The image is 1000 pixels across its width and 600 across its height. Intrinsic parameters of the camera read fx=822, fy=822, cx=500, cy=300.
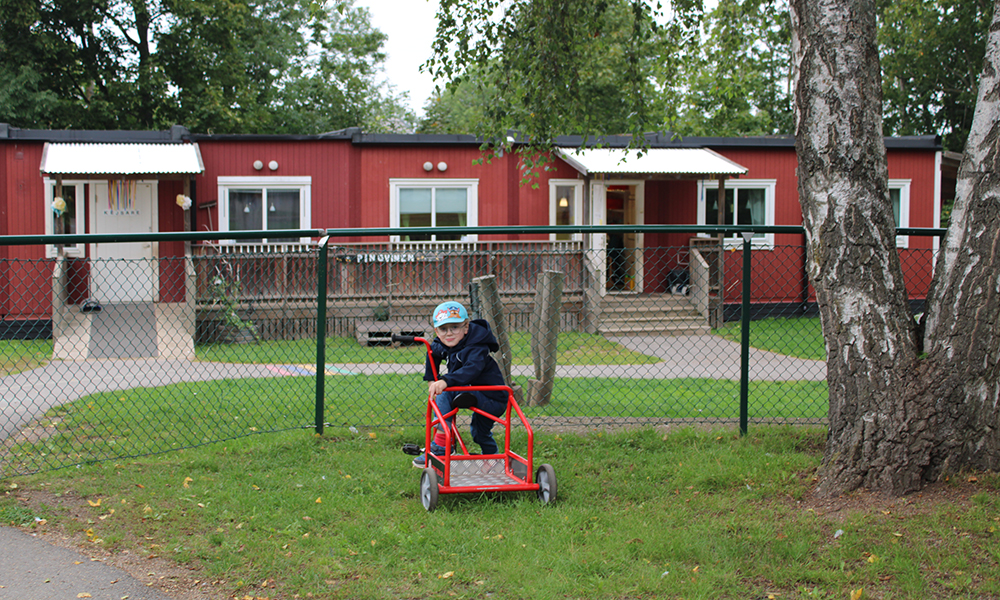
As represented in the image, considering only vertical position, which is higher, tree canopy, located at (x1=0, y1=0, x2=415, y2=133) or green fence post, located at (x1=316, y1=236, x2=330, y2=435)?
tree canopy, located at (x1=0, y1=0, x2=415, y2=133)

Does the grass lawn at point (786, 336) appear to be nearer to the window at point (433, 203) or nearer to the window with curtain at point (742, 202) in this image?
the window with curtain at point (742, 202)

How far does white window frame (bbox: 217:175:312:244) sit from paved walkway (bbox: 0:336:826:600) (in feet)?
18.8

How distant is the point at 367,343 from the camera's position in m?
13.7

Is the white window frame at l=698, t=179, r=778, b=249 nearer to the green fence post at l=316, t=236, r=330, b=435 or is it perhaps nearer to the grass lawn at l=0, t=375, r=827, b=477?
the grass lawn at l=0, t=375, r=827, b=477

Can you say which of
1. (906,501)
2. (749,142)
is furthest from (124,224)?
(906,501)

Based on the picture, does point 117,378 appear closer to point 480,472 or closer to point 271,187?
point 480,472

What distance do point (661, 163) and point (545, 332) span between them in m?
10.4

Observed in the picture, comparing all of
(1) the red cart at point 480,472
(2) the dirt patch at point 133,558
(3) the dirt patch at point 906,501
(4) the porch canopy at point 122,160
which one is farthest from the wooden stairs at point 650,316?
(2) the dirt patch at point 133,558

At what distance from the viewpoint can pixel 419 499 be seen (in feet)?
15.7

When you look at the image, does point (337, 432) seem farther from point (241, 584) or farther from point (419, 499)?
point (241, 584)

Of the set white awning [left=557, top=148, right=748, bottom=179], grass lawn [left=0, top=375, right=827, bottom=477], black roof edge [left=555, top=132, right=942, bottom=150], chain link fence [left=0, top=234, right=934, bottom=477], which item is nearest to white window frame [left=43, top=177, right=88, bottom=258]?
chain link fence [left=0, top=234, right=934, bottom=477]

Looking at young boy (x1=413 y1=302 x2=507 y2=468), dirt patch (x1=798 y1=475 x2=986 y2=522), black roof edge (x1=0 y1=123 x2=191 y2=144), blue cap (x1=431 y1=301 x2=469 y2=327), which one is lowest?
dirt patch (x1=798 y1=475 x2=986 y2=522)

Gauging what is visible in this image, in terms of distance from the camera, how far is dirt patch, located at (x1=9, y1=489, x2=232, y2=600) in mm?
3615

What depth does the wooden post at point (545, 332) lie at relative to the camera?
23.8ft
